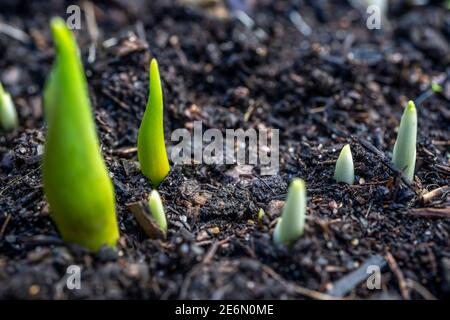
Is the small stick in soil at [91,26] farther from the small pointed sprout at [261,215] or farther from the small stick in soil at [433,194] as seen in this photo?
the small stick in soil at [433,194]

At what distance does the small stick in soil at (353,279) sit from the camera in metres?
1.96

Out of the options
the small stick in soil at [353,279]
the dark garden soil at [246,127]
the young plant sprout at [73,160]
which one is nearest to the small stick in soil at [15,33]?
the dark garden soil at [246,127]

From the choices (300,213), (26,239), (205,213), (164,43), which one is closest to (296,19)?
(164,43)

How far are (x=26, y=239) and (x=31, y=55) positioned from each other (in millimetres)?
2288

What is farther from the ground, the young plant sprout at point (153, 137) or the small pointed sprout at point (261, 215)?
the young plant sprout at point (153, 137)

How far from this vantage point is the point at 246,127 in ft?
10.4

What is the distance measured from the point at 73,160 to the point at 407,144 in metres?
1.48

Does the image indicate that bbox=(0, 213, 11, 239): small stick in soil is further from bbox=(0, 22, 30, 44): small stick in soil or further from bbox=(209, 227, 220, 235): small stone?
bbox=(0, 22, 30, 44): small stick in soil

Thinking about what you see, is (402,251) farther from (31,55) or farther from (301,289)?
(31,55)

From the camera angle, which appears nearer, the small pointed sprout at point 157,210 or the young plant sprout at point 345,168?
the small pointed sprout at point 157,210

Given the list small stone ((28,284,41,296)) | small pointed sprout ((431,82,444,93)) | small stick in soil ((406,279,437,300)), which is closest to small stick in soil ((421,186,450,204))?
small stick in soil ((406,279,437,300))

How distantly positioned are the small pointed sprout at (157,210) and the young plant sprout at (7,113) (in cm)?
155

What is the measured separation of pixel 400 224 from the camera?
223cm

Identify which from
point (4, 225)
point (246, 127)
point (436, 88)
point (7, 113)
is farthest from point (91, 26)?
point (436, 88)
